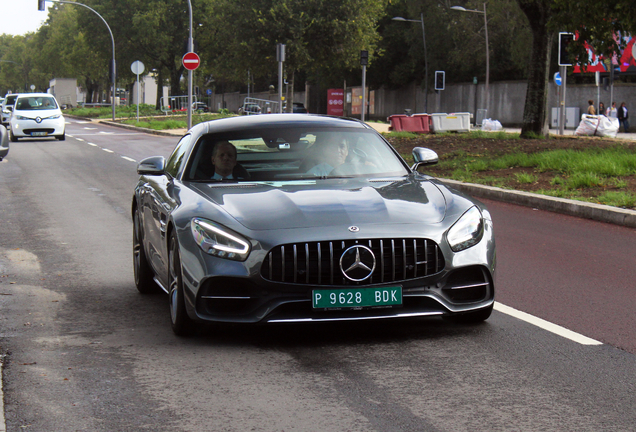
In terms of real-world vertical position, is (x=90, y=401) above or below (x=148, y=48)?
below

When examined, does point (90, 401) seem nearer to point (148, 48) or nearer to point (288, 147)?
point (288, 147)

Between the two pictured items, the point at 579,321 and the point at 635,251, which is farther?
the point at 635,251

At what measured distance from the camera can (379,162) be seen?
6559 mm

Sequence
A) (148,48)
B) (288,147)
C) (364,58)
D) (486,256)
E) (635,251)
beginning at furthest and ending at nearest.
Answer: (148,48) < (364,58) < (635,251) < (288,147) < (486,256)

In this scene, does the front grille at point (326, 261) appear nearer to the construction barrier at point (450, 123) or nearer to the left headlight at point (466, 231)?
the left headlight at point (466, 231)

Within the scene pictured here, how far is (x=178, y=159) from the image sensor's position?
6.91 meters

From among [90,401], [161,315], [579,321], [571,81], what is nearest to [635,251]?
[579,321]

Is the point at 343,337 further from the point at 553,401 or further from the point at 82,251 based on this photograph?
the point at 82,251

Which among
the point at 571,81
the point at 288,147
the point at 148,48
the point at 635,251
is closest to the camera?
the point at 288,147

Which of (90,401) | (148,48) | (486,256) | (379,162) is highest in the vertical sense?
(148,48)

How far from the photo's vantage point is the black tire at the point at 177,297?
5430mm

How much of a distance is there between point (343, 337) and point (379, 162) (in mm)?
1516

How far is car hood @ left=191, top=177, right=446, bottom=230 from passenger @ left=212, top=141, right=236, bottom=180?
234 mm

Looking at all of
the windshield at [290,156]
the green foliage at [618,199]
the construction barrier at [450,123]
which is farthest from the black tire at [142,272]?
the construction barrier at [450,123]
